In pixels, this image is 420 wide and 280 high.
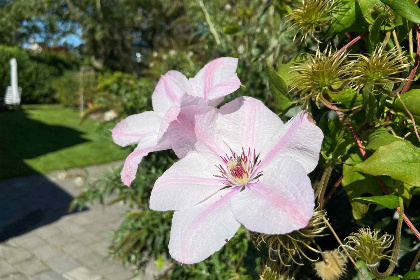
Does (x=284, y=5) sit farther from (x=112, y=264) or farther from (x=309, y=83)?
(x=112, y=264)

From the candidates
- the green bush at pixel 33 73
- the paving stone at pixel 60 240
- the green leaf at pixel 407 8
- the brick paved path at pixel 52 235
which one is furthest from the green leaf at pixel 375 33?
the green bush at pixel 33 73

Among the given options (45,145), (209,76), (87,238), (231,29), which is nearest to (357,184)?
(209,76)

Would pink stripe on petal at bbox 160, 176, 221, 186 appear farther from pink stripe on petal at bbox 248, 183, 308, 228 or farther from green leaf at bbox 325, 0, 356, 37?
green leaf at bbox 325, 0, 356, 37

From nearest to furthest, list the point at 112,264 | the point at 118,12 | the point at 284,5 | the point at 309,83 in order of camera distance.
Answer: the point at 309,83, the point at 284,5, the point at 112,264, the point at 118,12

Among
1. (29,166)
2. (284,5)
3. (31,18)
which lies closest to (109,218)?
(29,166)

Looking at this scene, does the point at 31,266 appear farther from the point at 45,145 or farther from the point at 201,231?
the point at 45,145
